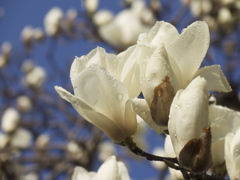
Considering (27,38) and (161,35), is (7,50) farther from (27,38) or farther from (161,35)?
(161,35)

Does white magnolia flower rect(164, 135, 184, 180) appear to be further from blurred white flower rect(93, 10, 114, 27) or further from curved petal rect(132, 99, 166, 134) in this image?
blurred white flower rect(93, 10, 114, 27)

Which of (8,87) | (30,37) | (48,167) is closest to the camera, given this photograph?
(48,167)

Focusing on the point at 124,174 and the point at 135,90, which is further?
the point at 124,174

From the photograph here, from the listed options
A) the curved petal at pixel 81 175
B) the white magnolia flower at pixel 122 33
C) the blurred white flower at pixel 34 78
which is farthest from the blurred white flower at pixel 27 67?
the curved petal at pixel 81 175

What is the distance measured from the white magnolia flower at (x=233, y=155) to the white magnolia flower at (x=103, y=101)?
0.14 meters

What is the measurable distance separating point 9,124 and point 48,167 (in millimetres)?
591

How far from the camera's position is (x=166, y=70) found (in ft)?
2.06

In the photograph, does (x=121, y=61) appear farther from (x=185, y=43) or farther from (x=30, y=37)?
(x=30, y=37)

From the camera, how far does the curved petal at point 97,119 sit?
2.19 ft

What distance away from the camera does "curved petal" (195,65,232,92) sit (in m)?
0.67

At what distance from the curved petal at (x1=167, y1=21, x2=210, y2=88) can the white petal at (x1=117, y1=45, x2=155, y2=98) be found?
3 cm

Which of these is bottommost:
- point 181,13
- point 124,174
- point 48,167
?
point 48,167

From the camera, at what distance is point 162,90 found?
0.63 metres

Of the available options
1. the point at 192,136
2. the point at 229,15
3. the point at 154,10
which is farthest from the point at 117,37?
the point at 192,136
